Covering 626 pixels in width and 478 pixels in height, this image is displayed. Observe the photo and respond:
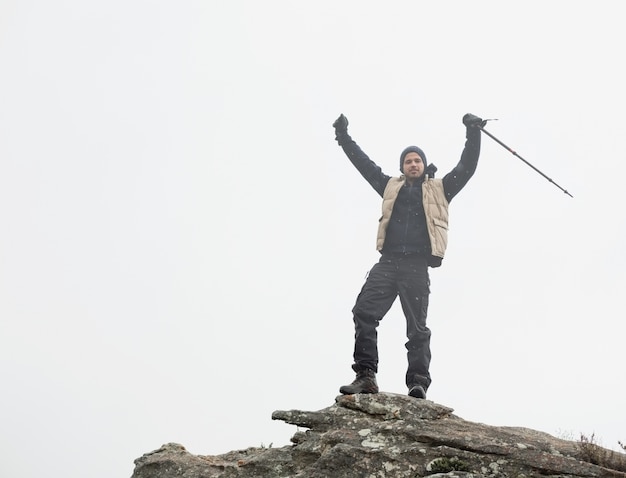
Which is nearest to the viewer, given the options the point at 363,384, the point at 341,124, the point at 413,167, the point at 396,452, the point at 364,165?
the point at 396,452

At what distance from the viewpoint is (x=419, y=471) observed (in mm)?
7348

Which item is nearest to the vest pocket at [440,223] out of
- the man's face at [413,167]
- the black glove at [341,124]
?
the man's face at [413,167]

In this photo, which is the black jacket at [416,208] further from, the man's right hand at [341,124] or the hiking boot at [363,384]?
the hiking boot at [363,384]

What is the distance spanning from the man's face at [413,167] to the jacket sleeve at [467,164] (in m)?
0.51

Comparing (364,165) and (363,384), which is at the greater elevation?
(364,165)

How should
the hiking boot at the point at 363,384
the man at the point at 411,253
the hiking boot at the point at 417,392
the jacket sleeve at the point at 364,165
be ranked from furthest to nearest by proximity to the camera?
the jacket sleeve at the point at 364,165 → the man at the point at 411,253 → the hiking boot at the point at 417,392 → the hiking boot at the point at 363,384

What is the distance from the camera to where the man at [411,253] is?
9234mm

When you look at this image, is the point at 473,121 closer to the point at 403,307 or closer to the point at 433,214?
the point at 433,214

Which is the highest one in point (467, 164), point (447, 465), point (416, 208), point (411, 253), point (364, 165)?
point (364, 165)

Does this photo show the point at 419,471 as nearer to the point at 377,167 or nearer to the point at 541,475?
the point at 541,475

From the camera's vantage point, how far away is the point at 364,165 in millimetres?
10727

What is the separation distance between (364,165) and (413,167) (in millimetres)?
933

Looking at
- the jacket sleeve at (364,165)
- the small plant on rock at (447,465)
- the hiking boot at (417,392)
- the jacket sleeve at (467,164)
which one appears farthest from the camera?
the jacket sleeve at (364,165)

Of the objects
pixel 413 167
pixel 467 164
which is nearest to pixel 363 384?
pixel 413 167
